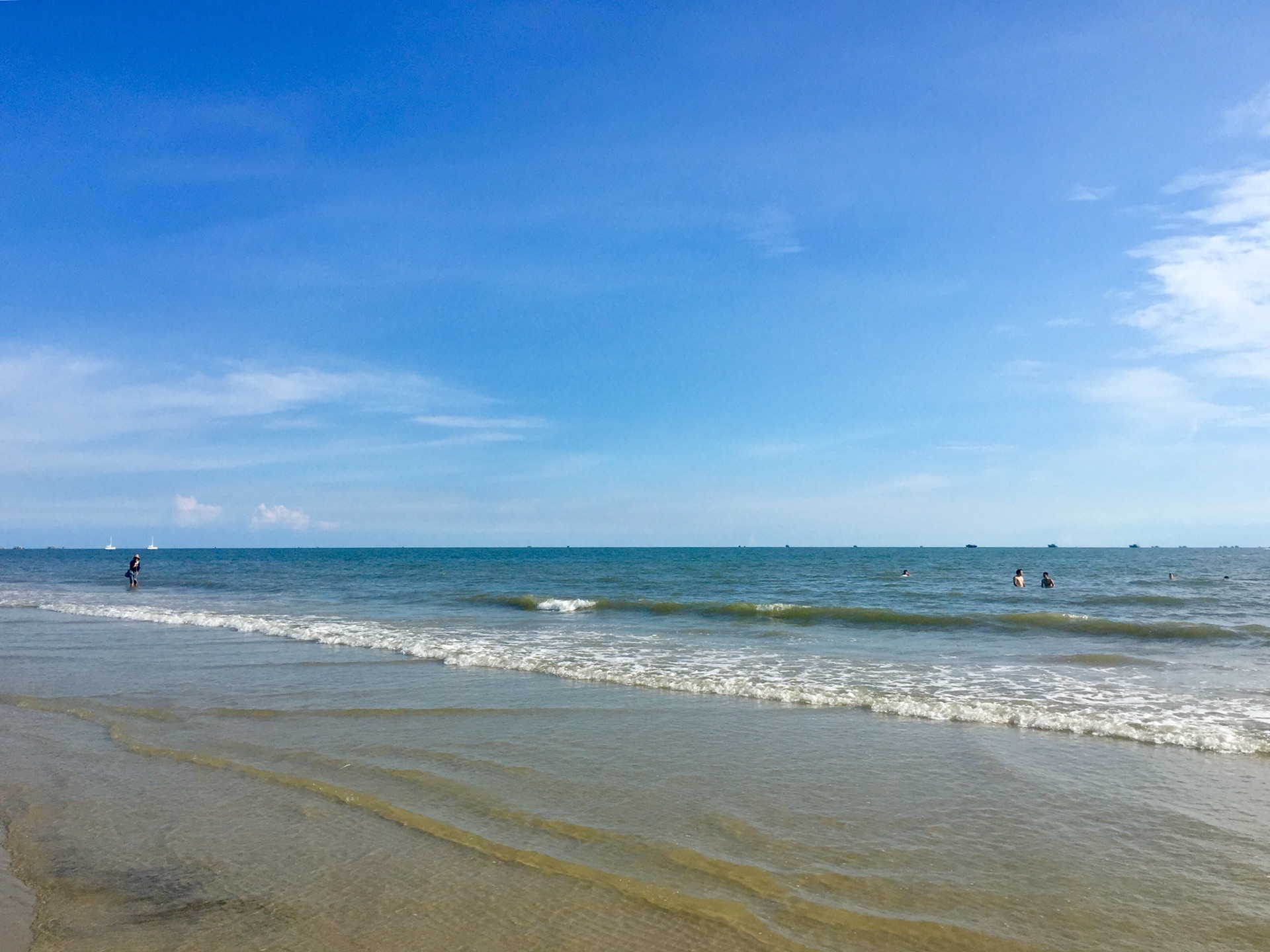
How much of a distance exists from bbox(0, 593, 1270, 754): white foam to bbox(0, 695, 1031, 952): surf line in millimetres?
7405

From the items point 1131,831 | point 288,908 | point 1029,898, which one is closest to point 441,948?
point 288,908

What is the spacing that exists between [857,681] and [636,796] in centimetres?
836

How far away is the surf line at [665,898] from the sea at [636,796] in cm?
3

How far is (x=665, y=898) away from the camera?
18.6 ft

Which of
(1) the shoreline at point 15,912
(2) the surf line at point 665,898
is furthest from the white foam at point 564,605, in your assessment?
(1) the shoreline at point 15,912

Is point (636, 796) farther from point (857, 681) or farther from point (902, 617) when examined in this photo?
point (902, 617)

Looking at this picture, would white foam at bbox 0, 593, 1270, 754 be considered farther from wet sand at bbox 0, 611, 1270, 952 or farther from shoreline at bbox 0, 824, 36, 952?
shoreline at bbox 0, 824, 36, 952

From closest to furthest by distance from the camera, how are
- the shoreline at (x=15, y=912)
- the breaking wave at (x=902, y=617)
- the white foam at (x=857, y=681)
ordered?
the shoreline at (x=15, y=912), the white foam at (x=857, y=681), the breaking wave at (x=902, y=617)

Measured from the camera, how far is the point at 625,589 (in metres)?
48.8

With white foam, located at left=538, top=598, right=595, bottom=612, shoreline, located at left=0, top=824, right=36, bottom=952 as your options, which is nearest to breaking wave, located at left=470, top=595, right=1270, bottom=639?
white foam, located at left=538, top=598, right=595, bottom=612

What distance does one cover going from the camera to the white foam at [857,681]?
454 inches

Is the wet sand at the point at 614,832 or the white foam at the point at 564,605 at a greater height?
the wet sand at the point at 614,832

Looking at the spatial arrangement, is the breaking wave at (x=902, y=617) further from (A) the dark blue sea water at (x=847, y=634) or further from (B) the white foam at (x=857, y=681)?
(B) the white foam at (x=857, y=681)

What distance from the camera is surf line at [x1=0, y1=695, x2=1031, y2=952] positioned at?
16.9 feet
